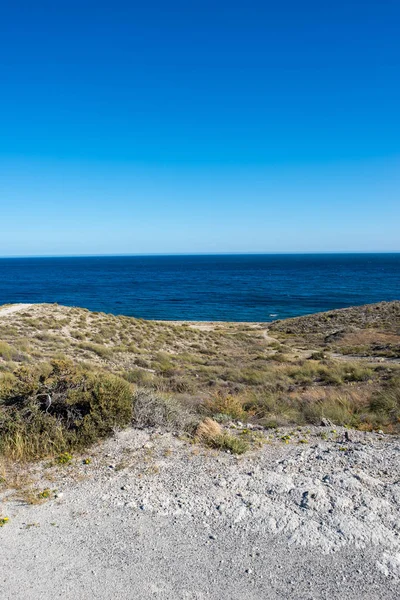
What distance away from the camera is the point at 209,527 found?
4.45 m

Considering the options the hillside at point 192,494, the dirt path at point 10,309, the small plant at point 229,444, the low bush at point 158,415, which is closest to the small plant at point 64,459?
the hillside at point 192,494

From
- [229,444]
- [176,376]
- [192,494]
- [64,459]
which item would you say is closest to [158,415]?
[229,444]

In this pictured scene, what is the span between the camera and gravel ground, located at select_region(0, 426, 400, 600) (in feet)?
12.0

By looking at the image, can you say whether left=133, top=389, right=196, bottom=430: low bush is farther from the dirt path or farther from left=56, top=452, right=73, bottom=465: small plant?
the dirt path

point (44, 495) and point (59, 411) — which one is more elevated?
point (59, 411)

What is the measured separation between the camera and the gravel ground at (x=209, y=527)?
12.0ft

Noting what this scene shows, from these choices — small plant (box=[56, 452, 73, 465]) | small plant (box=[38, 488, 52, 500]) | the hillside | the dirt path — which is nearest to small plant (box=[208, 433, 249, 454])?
the hillside

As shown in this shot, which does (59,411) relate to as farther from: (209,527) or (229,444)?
(209,527)

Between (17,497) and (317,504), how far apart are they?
12.8 ft

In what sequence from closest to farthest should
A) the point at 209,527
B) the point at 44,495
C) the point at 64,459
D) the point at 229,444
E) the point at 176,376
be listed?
the point at 209,527 → the point at 44,495 → the point at 64,459 → the point at 229,444 → the point at 176,376

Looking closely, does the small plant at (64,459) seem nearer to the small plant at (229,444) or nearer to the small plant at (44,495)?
the small plant at (44,495)

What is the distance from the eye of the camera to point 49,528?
441 cm

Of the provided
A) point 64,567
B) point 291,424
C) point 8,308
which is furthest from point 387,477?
point 8,308

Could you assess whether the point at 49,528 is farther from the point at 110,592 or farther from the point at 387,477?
the point at 387,477
